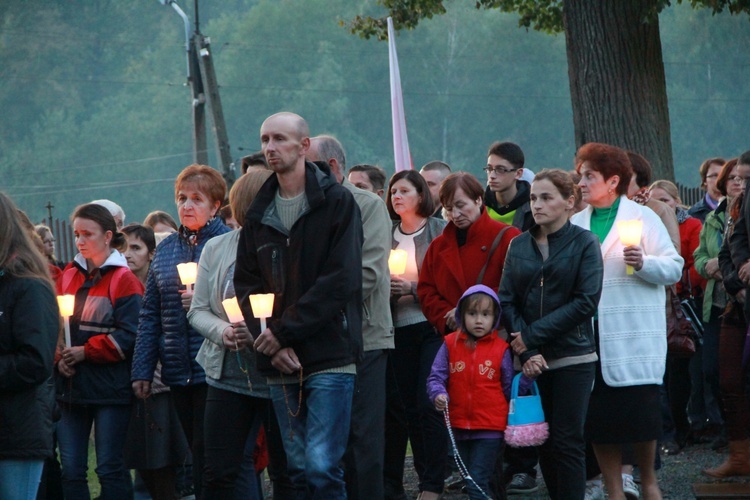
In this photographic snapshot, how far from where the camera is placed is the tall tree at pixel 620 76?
522 inches

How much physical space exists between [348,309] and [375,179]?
3195mm

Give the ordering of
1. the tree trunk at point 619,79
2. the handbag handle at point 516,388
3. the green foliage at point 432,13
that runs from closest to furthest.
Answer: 1. the handbag handle at point 516,388
2. the tree trunk at point 619,79
3. the green foliage at point 432,13

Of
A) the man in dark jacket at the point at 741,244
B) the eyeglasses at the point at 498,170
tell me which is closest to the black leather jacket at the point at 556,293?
the man in dark jacket at the point at 741,244

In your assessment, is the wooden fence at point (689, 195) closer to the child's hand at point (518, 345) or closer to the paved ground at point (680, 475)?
the paved ground at point (680, 475)

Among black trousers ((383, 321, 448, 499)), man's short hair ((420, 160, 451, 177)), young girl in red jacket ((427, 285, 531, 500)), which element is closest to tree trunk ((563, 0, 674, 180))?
man's short hair ((420, 160, 451, 177))

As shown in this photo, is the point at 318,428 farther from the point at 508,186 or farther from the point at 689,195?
the point at 689,195

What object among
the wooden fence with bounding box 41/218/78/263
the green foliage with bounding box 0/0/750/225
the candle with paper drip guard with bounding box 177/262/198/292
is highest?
the green foliage with bounding box 0/0/750/225

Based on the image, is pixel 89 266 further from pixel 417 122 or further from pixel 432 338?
pixel 417 122

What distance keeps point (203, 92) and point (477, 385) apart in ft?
67.4

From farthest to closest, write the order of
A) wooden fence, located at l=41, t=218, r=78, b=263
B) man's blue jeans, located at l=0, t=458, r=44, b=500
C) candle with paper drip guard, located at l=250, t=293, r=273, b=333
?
wooden fence, located at l=41, t=218, r=78, b=263
candle with paper drip guard, located at l=250, t=293, r=273, b=333
man's blue jeans, located at l=0, t=458, r=44, b=500

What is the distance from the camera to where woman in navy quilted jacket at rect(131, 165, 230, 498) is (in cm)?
671

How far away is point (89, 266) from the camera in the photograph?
296 inches

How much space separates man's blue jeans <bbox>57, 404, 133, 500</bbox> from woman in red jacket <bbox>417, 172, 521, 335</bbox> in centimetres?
193

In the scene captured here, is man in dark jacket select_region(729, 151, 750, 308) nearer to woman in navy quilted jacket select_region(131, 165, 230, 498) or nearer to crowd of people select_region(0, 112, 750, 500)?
crowd of people select_region(0, 112, 750, 500)
